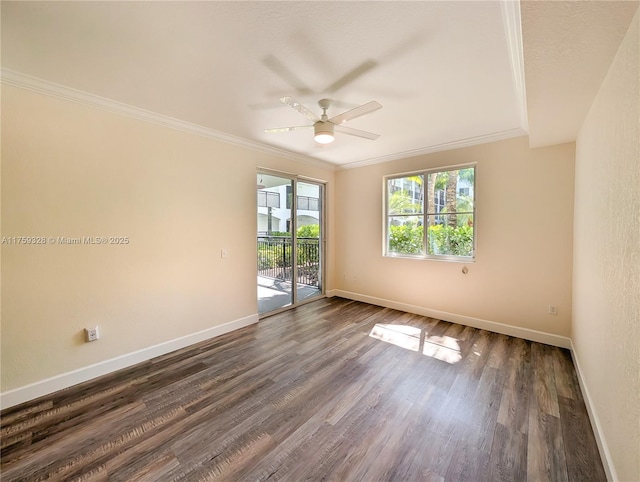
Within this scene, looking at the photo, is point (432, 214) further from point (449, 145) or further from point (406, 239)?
point (449, 145)

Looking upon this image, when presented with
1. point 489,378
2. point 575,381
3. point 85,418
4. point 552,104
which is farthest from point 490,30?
point 85,418

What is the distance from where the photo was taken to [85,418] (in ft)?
6.29

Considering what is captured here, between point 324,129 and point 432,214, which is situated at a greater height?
point 324,129

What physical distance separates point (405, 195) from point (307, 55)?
2.95 meters

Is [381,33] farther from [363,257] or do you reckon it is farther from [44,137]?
[363,257]

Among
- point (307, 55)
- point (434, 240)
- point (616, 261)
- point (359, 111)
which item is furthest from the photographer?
point (434, 240)

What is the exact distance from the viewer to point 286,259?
4430 millimetres

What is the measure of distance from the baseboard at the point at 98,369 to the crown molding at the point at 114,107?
7.89ft

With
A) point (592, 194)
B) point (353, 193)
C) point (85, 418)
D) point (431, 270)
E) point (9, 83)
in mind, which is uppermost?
point (9, 83)

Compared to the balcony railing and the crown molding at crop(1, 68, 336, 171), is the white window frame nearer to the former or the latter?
the balcony railing

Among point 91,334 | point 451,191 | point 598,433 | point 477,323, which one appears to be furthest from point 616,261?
point 91,334

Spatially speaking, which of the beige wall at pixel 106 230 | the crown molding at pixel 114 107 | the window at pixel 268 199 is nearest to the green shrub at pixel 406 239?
the window at pixel 268 199

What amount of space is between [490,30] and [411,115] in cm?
120

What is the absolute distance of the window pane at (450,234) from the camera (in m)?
3.66
